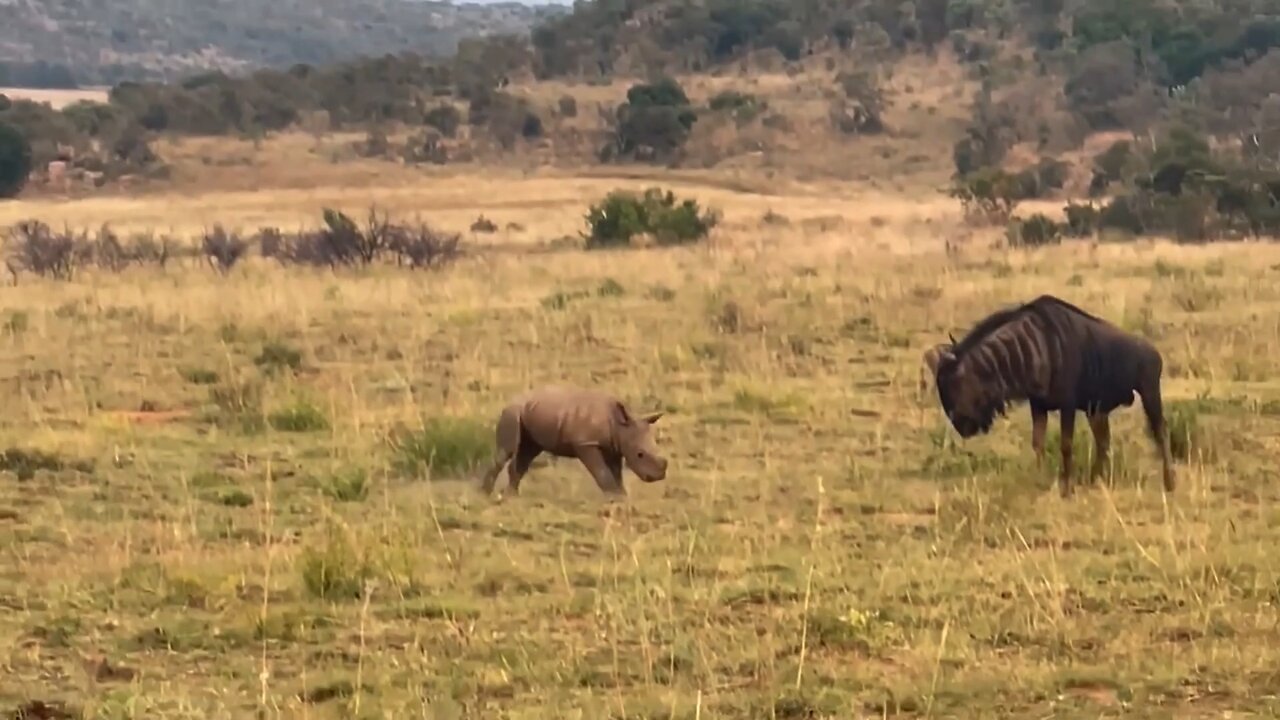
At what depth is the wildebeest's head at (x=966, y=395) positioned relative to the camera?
8672 millimetres

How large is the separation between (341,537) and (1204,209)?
20.9 metres

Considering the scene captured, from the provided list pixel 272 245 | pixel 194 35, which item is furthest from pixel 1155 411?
pixel 194 35

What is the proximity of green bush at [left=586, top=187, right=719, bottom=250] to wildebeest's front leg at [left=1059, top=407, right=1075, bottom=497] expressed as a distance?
55.4 feet

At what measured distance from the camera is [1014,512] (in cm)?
800

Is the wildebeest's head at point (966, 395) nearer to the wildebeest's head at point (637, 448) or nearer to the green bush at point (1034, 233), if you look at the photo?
the wildebeest's head at point (637, 448)

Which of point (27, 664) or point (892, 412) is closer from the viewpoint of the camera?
point (27, 664)

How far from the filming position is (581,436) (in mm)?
8703

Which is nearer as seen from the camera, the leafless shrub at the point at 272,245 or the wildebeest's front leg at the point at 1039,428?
the wildebeest's front leg at the point at 1039,428

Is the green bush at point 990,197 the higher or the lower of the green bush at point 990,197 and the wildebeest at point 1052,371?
the lower

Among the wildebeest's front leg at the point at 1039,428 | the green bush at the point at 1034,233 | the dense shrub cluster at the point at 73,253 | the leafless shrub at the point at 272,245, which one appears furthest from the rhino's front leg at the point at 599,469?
the green bush at the point at 1034,233

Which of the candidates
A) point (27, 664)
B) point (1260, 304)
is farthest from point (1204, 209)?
point (27, 664)

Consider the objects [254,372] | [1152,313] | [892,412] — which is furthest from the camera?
[1152,313]

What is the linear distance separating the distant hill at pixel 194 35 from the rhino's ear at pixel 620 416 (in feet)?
316

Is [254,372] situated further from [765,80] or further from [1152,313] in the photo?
[765,80]
